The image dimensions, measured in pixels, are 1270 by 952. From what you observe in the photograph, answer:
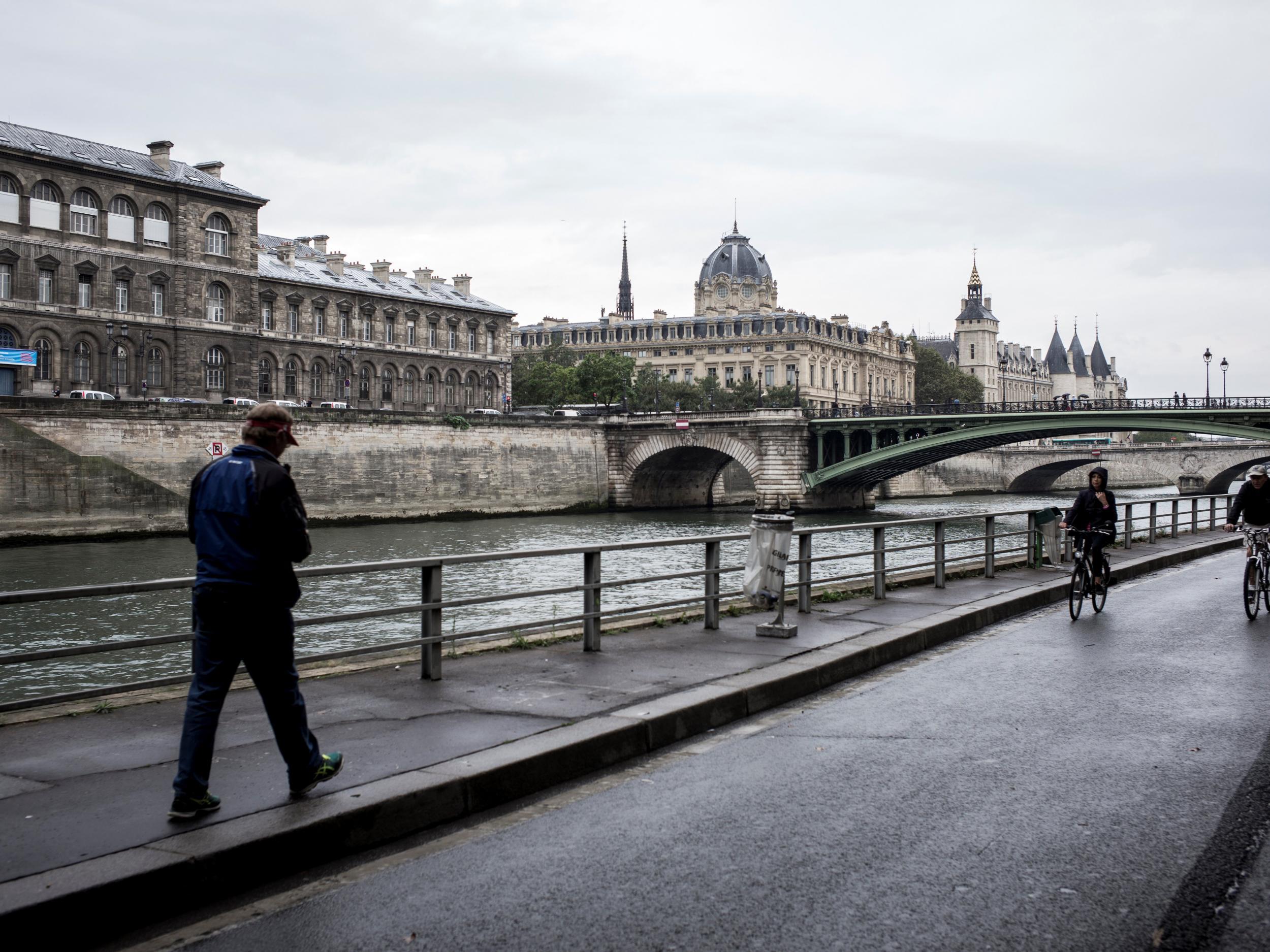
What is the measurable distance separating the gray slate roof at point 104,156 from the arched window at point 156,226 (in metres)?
1.49

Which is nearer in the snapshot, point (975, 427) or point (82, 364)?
point (82, 364)

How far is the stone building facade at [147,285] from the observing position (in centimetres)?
5216

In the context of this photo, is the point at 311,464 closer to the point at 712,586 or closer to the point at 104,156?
the point at 104,156

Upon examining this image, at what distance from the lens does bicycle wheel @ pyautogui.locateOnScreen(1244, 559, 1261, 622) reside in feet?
41.7

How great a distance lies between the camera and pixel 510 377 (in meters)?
87.3

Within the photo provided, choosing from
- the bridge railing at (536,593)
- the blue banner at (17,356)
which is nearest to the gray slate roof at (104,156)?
the blue banner at (17,356)

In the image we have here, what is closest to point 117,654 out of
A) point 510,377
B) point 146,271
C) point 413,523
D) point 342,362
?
point 413,523

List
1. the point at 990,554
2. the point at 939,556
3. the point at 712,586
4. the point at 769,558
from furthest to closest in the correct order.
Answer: the point at 990,554
the point at 939,556
the point at 712,586
the point at 769,558

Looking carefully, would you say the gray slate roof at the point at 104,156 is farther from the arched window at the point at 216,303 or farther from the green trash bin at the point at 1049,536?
the green trash bin at the point at 1049,536

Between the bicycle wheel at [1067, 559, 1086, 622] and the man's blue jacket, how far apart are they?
9.81 m

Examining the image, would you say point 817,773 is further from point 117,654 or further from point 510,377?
point 510,377

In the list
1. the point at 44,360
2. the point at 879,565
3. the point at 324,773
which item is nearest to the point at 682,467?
the point at 44,360

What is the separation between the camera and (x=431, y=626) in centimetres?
798

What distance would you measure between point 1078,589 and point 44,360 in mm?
51751
